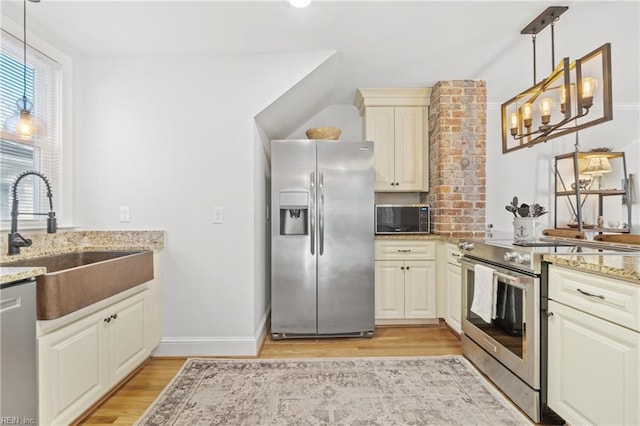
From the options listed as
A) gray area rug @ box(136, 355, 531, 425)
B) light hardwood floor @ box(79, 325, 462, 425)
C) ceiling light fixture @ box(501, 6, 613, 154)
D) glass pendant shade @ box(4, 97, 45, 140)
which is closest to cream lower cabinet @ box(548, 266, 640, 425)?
gray area rug @ box(136, 355, 531, 425)

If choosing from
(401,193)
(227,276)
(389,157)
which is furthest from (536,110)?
(227,276)

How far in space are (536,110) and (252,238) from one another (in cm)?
232

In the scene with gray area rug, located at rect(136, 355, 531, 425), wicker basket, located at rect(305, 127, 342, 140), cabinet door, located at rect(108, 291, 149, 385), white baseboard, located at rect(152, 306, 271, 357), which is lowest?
gray area rug, located at rect(136, 355, 531, 425)

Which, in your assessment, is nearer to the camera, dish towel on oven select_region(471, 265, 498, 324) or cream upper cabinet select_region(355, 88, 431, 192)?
dish towel on oven select_region(471, 265, 498, 324)

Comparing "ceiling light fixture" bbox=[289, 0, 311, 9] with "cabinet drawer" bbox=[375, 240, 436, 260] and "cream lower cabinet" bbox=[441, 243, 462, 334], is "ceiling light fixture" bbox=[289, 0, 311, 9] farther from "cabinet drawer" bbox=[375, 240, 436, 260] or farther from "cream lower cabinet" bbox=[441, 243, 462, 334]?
"cream lower cabinet" bbox=[441, 243, 462, 334]

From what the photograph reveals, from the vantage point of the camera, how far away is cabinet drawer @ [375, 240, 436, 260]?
3199 millimetres

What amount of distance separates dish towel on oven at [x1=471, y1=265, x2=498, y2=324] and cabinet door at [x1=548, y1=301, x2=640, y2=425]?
405 millimetres

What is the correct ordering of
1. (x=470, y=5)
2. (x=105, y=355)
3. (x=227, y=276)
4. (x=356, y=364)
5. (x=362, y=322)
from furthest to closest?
(x=362, y=322) < (x=227, y=276) < (x=356, y=364) < (x=470, y=5) < (x=105, y=355)

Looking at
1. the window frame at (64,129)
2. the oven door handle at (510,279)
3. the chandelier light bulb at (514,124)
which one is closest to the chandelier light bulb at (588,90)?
the chandelier light bulb at (514,124)

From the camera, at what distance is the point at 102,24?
2.17 metres

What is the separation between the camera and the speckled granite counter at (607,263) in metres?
1.28

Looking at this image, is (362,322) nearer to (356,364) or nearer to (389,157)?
(356,364)

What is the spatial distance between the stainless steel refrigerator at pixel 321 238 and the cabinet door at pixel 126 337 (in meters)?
1.06

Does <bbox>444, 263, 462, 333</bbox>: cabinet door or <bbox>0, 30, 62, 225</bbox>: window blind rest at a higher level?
<bbox>0, 30, 62, 225</bbox>: window blind
